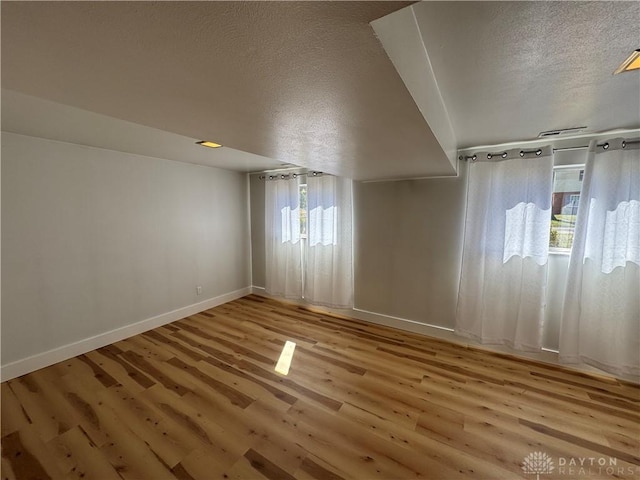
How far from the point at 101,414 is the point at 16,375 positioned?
1.20 metres

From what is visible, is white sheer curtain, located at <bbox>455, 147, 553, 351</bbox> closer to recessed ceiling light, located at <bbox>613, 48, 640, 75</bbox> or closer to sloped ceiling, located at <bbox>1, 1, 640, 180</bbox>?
sloped ceiling, located at <bbox>1, 1, 640, 180</bbox>

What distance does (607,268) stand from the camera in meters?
2.19

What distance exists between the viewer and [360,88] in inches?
33.3

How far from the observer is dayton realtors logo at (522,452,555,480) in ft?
4.80

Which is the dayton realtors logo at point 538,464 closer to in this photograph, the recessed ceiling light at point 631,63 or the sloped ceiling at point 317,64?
the sloped ceiling at point 317,64

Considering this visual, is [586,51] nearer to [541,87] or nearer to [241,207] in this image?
[541,87]

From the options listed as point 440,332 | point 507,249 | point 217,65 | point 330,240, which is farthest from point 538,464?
point 330,240

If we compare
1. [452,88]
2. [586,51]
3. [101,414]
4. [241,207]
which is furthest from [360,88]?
[241,207]

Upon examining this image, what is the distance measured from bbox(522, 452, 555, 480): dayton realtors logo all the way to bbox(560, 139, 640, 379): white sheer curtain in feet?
4.30

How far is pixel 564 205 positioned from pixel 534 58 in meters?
2.03

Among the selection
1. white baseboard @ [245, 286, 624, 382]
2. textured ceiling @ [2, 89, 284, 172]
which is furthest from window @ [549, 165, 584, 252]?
textured ceiling @ [2, 89, 284, 172]

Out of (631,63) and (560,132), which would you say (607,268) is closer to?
(560,132)

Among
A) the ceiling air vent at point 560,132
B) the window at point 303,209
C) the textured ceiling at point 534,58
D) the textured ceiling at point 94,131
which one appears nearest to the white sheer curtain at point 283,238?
the window at point 303,209

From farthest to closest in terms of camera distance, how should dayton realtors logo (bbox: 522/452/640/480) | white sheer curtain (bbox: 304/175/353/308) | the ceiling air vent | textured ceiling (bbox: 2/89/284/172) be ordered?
1. white sheer curtain (bbox: 304/175/353/308)
2. the ceiling air vent
3. textured ceiling (bbox: 2/89/284/172)
4. dayton realtors logo (bbox: 522/452/640/480)
